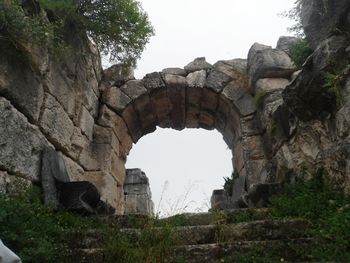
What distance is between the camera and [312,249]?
276cm

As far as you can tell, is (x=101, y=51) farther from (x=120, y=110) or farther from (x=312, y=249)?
(x=312, y=249)

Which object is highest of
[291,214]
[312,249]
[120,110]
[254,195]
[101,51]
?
[101,51]

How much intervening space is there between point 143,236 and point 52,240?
0.69 metres

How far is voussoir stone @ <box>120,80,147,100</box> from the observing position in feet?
23.1

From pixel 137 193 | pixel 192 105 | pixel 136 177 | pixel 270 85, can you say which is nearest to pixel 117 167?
pixel 192 105

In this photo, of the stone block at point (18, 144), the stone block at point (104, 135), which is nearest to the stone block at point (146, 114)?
the stone block at point (104, 135)

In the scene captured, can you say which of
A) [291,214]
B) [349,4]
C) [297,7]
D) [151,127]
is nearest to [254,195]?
[291,214]

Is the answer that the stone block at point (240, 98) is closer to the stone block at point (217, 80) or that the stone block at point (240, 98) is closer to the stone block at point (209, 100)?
the stone block at point (217, 80)

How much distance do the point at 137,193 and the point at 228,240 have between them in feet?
21.0

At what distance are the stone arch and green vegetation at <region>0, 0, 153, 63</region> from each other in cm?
87

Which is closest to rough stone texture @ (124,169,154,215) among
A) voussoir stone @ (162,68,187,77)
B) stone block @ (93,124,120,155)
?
stone block @ (93,124,120,155)

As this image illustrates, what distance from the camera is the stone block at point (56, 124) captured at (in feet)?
16.0

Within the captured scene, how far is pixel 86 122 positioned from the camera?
6.25 metres

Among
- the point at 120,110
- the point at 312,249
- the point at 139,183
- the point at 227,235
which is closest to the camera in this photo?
the point at 312,249
